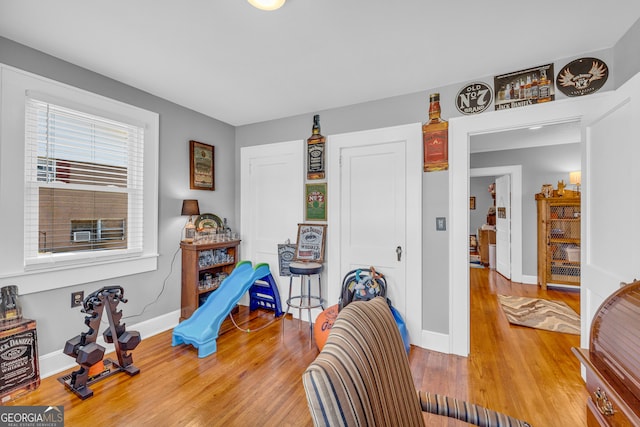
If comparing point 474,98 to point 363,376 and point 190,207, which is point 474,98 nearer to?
point 363,376

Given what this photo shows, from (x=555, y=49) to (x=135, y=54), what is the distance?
316cm

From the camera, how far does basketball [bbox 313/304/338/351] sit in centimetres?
250

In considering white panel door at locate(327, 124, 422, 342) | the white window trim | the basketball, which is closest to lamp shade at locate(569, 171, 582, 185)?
white panel door at locate(327, 124, 422, 342)

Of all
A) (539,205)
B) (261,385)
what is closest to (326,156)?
(261,385)

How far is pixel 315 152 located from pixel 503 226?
454cm

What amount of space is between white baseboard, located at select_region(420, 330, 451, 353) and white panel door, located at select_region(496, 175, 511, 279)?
3.54 meters

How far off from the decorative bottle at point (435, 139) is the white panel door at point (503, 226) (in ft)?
11.9

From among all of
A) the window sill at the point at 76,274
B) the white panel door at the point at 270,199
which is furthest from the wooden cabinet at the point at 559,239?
the window sill at the point at 76,274

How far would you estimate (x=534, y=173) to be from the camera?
5066mm

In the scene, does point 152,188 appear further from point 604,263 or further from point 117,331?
point 604,263

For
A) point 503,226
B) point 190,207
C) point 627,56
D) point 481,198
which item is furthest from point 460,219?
point 481,198

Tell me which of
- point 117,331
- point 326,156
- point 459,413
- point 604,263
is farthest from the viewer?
point 326,156

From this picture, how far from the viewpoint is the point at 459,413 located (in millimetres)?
1006

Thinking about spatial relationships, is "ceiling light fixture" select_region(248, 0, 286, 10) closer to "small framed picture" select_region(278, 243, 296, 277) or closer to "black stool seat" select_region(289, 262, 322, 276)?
"black stool seat" select_region(289, 262, 322, 276)
